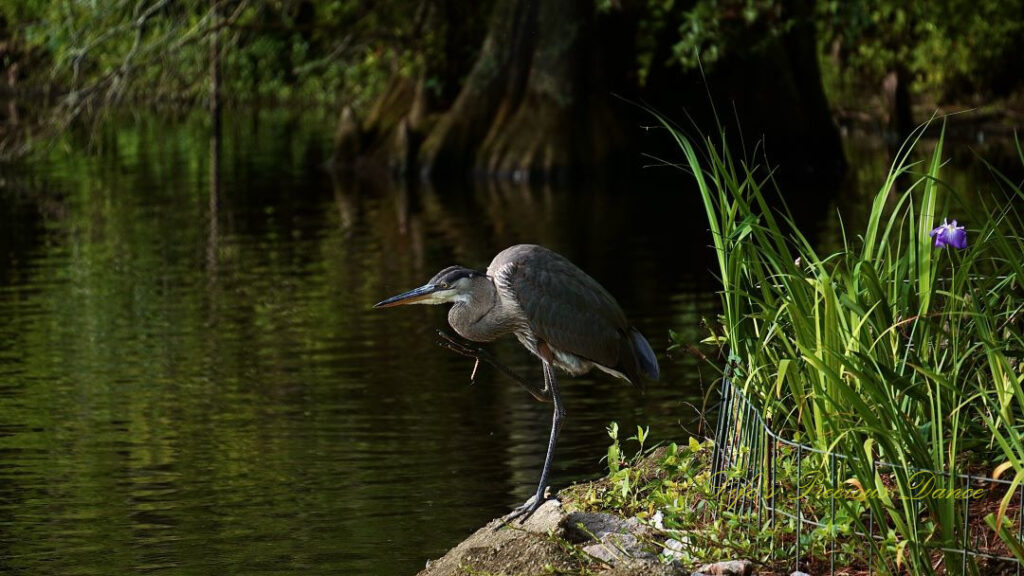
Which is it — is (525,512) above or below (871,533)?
below

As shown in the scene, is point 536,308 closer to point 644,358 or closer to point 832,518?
point 644,358

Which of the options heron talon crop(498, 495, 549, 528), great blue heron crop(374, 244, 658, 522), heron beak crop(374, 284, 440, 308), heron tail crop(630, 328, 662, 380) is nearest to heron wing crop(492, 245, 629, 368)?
great blue heron crop(374, 244, 658, 522)

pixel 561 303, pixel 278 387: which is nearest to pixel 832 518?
pixel 561 303

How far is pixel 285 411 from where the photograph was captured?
36.8ft

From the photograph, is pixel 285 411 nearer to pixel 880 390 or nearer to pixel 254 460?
pixel 254 460

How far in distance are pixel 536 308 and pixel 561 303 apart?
110 millimetres

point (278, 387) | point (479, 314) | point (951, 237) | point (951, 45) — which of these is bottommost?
point (278, 387)

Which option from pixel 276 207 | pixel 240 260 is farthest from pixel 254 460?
pixel 276 207

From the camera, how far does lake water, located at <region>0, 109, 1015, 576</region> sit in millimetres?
8367

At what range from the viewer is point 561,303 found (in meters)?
7.08

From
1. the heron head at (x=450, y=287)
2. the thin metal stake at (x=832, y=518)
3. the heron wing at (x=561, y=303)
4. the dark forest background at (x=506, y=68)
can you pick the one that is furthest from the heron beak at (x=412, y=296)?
the dark forest background at (x=506, y=68)

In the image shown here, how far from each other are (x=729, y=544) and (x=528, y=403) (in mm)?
5852

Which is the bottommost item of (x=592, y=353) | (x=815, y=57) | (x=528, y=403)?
(x=528, y=403)

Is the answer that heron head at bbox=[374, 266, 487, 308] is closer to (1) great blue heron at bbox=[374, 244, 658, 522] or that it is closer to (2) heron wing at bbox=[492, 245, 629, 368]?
(1) great blue heron at bbox=[374, 244, 658, 522]
